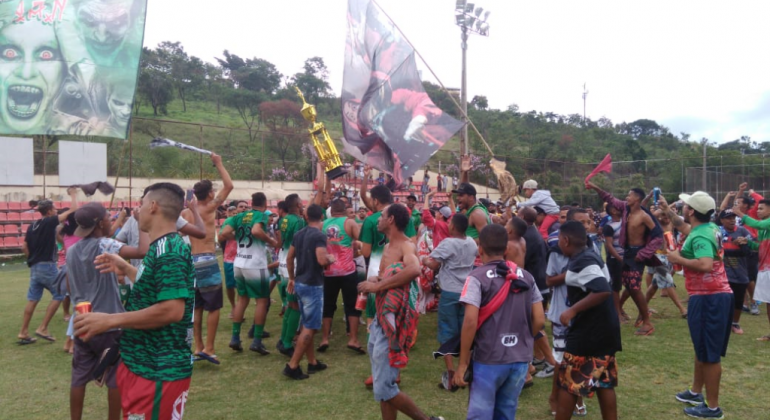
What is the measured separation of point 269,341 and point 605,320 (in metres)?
4.68

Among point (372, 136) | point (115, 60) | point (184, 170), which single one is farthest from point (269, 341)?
point (184, 170)

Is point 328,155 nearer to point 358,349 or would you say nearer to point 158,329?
point 358,349

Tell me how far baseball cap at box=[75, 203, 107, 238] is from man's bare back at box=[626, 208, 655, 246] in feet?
21.2

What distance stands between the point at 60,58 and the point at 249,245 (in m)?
13.9

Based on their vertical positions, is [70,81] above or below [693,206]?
above

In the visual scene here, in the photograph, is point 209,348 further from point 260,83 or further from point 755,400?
point 260,83

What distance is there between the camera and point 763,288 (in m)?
7.07

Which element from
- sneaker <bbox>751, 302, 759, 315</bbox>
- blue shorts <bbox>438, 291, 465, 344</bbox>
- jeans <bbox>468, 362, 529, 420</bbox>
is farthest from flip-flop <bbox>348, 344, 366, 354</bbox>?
sneaker <bbox>751, 302, 759, 315</bbox>

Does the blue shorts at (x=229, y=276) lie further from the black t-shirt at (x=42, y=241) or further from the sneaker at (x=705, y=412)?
the sneaker at (x=705, y=412)

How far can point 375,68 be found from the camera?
9.05 metres

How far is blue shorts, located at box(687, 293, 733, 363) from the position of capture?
4293mm

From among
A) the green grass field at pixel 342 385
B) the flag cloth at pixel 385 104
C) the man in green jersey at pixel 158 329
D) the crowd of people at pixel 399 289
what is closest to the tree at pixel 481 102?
the flag cloth at pixel 385 104

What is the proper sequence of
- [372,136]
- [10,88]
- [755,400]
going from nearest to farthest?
[755,400], [372,136], [10,88]

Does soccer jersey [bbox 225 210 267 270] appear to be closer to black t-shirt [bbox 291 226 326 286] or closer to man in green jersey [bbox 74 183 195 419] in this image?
black t-shirt [bbox 291 226 326 286]
